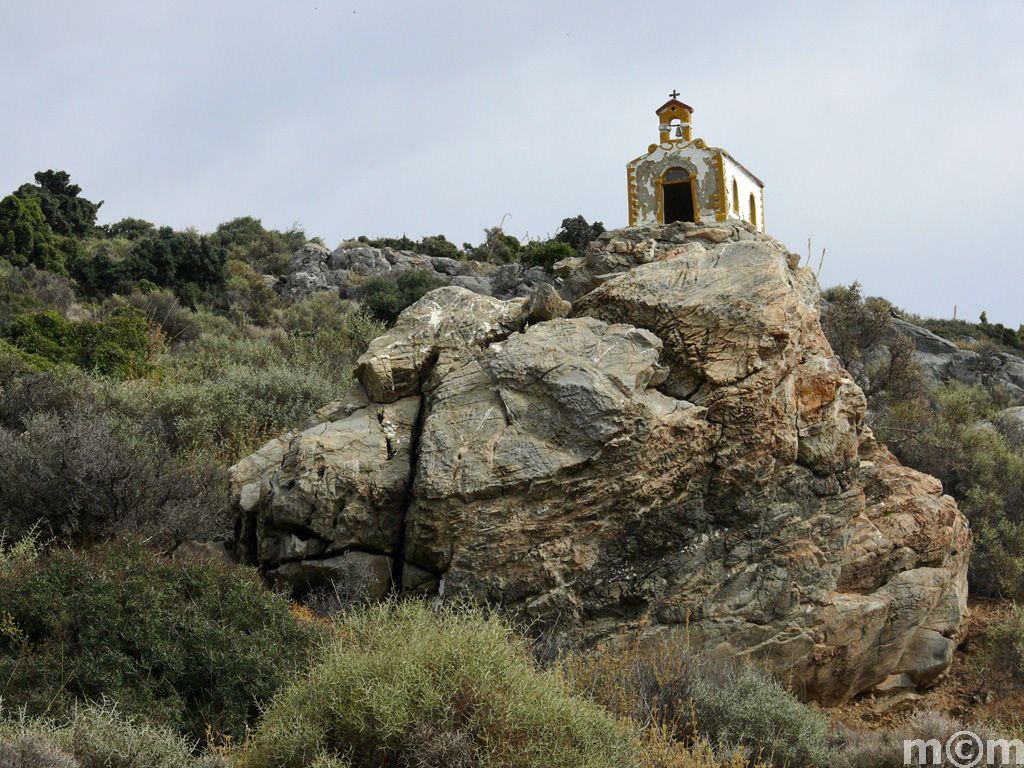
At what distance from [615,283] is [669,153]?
7.78 m

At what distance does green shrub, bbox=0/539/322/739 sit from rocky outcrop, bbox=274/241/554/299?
21.0 meters

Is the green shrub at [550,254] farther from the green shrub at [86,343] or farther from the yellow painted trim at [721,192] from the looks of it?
the green shrub at [86,343]

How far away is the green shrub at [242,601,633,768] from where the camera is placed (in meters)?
4.14

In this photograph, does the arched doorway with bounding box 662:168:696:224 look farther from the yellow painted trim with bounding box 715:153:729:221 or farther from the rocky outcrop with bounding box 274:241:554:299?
the rocky outcrop with bounding box 274:241:554:299

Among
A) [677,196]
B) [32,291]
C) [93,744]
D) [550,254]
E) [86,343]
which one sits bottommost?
[93,744]

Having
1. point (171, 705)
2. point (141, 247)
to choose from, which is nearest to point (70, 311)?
point (141, 247)

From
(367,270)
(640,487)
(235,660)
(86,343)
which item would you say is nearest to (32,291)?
(86,343)

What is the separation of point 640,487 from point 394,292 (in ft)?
67.2

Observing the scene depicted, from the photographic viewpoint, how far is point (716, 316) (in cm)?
739

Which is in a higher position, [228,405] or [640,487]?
[228,405]

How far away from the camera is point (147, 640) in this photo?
18.1 feet

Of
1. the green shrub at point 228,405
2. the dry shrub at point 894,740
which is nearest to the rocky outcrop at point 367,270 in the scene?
the green shrub at point 228,405

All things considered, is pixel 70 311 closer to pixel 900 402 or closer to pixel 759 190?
pixel 759 190

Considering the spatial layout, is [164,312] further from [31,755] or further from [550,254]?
[31,755]
